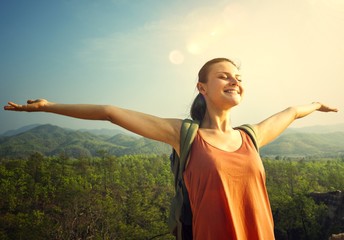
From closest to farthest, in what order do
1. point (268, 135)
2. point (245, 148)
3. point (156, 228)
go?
point (245, 148), point (268, 135), point (156, 228)

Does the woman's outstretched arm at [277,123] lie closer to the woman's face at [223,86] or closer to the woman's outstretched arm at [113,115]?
the woman's face at [223,86]

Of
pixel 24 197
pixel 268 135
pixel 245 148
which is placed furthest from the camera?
pixel 24 197

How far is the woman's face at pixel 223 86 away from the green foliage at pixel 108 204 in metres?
16.3

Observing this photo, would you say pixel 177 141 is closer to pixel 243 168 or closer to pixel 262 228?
pixel 243 168

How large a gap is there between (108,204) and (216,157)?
2797 centimetres

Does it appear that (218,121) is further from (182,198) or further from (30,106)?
(30,106)

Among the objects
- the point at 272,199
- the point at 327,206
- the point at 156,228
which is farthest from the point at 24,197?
the point at 327,206

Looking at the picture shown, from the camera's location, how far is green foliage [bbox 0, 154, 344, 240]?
79.0ft

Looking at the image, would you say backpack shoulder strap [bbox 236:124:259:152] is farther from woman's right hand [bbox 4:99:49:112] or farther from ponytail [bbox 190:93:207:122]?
woman's right hand [bbox 4:99:49:112]

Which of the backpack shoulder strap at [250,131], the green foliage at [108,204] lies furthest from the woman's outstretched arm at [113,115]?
the green foliage at [108,204]

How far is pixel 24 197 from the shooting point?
1355 inches

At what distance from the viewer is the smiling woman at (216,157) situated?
4.85 ft

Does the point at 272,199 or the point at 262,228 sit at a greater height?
the point at 262,228

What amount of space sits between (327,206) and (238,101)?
32359 mm
